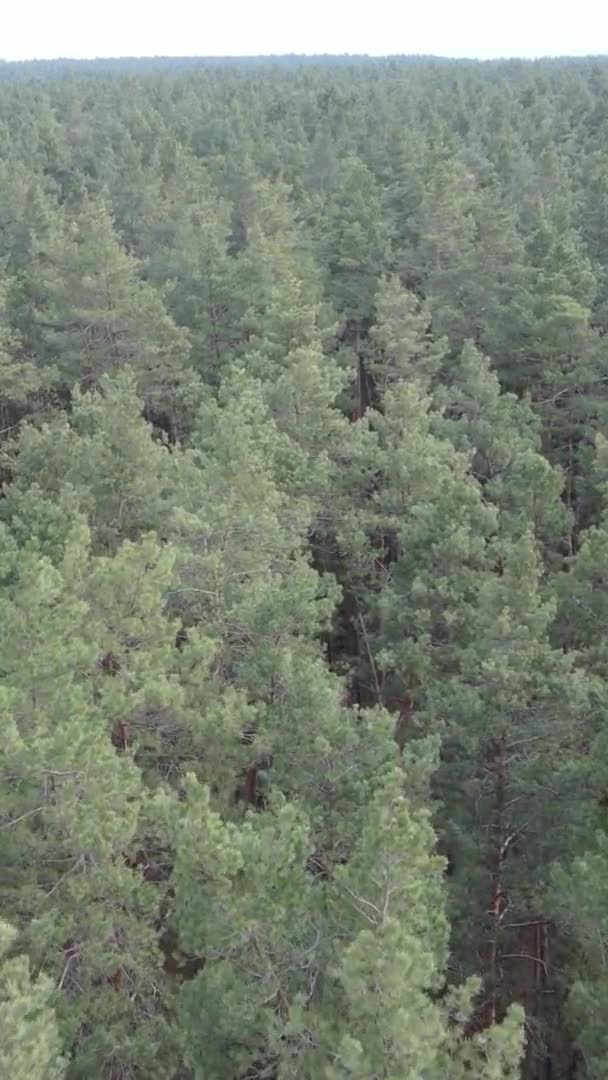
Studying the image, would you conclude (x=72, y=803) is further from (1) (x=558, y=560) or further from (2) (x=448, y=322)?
(2) (x=448, y=322)

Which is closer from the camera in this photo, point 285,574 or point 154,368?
point 285,574

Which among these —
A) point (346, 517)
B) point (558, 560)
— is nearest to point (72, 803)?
point (346, 517)

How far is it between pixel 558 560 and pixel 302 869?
1354 centimetres

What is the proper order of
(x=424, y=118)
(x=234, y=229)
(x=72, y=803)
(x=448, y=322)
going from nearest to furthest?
(x=72, y=803)
(x=448, y=322)
(x=234, y=229)
(x=424, y=118)

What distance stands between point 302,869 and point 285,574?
864cm

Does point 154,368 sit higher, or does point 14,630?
point 14,630

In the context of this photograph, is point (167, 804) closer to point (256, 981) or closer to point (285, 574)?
point (256, 981)

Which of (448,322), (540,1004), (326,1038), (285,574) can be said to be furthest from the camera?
(448,322)

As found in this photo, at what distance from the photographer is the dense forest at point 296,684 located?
10594 millimetres

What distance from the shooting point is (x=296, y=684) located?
1405 cm

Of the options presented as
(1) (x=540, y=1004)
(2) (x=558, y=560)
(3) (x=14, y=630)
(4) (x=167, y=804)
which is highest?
(3) (x=14, y=630)

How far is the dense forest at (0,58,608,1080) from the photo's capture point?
417 inches

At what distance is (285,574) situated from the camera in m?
19.0

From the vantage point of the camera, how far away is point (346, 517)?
22.0 meters
